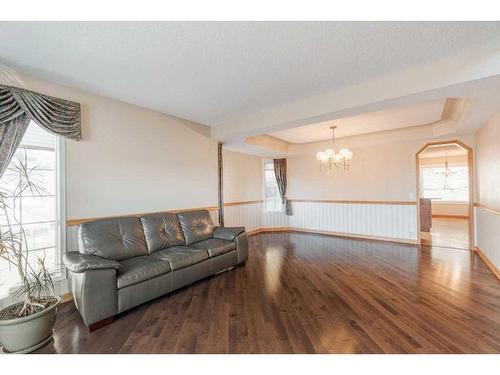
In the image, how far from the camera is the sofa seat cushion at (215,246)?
3.25 meters

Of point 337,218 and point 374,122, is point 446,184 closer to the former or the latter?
point 337,218

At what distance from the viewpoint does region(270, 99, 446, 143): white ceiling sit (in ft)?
12.2

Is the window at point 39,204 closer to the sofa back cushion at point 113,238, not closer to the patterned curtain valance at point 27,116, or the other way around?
the patterned curtain valance at point 27,116

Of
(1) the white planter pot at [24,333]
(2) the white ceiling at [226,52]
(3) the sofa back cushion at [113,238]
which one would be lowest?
(1) the white planter pot at [24,333]

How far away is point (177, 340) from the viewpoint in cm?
192

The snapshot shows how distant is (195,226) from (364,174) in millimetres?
4385

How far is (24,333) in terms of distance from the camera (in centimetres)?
174

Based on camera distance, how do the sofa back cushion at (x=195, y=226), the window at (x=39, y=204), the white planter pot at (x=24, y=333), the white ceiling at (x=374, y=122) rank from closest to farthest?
the white planter pot at (x=24, y=333) → the window at (x=39, y=204) → the sofa back cushion at (x=195, y=226) → the white ceiling at (x=374, y=122)

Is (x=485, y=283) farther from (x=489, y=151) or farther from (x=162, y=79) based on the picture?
(x=162, y=79)

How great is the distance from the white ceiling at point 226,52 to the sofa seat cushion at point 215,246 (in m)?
2.17

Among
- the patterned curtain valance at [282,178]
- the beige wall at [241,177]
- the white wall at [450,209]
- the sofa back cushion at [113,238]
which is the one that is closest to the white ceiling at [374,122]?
the patterned curtain valance at [282,178]

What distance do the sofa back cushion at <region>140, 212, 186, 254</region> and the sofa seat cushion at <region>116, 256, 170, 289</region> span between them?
1.15 feet

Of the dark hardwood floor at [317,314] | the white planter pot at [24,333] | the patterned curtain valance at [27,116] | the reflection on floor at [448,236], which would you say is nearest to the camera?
the white planter pot at [24,333]
